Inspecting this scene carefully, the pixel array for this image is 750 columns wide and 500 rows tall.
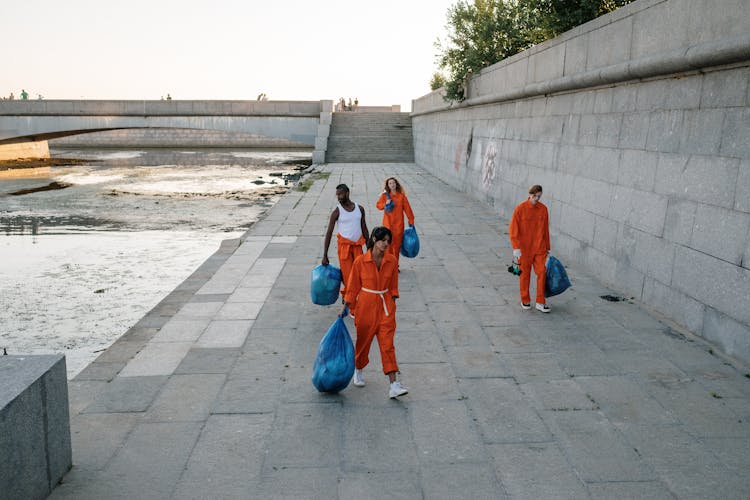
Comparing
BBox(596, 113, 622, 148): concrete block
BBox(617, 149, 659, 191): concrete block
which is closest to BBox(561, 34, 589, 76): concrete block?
BBox(596, 113, 622, 148): concrete block

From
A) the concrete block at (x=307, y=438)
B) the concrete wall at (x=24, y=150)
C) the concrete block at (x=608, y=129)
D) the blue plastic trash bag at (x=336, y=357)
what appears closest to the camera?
the concrete block at (x=307, y=438)

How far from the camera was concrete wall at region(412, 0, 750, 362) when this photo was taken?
595 centimetres

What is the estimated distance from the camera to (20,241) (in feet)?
42.8

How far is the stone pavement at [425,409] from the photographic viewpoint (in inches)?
152

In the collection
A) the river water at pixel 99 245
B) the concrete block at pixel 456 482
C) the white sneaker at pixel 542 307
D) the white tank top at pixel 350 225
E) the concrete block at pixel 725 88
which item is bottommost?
the river water at pixel 99 245

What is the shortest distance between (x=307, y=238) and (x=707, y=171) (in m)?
7.42

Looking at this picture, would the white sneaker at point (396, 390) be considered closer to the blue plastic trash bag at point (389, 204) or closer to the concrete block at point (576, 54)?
the blue plastic trash bag at point (389, 204)

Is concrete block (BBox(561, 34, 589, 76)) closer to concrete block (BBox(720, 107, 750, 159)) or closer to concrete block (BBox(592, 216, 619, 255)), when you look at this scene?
concrete block (BBox(592, 216, 619, 255))

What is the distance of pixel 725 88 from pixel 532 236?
8.01ft

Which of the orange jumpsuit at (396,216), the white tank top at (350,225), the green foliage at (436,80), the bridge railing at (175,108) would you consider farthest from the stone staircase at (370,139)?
the white tank top at (350,225)

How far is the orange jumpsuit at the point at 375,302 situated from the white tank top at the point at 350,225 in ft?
6.38

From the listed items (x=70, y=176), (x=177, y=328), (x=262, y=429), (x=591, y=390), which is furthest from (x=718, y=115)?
(x=70, y=176)

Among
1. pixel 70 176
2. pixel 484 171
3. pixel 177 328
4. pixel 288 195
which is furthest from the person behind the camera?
pixel 70 176

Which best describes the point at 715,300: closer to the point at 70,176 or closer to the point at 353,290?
the point at 353,290
